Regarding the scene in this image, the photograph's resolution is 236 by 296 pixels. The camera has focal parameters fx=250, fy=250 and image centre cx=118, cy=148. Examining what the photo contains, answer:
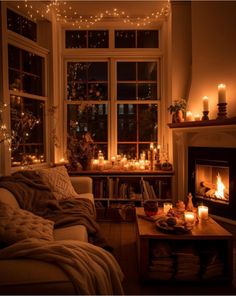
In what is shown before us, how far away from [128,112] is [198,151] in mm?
1407

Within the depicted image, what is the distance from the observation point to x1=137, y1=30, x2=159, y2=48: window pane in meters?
4.16

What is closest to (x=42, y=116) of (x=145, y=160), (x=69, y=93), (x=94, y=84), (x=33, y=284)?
(x=69, y=93)

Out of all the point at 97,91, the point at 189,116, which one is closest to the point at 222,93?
the point at 189,116

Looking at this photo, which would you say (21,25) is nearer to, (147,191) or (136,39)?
(136,39)

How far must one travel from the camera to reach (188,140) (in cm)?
356

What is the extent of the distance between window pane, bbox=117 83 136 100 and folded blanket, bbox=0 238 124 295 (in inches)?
125

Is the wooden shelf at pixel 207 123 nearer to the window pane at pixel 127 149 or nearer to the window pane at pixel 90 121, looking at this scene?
the window pane at pixel 127 149

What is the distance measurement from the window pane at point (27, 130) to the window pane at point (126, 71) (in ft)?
4.54

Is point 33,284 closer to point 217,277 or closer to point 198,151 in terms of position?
point 217,277

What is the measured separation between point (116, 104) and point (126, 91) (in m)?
0.29

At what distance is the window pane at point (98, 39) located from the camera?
13.7 ft

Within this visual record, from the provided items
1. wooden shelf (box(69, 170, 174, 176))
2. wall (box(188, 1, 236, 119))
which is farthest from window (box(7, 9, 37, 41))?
wall (box(188, 1, 236, 119))

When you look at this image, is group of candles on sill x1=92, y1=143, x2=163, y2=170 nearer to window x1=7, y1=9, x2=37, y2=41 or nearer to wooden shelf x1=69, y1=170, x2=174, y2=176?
wooden shelf x1=69, y1=170, x2=174, y2=176

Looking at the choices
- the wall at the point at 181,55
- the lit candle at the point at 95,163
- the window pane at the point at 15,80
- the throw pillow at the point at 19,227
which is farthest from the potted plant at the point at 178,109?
the throw pillow at the point at 19,227
